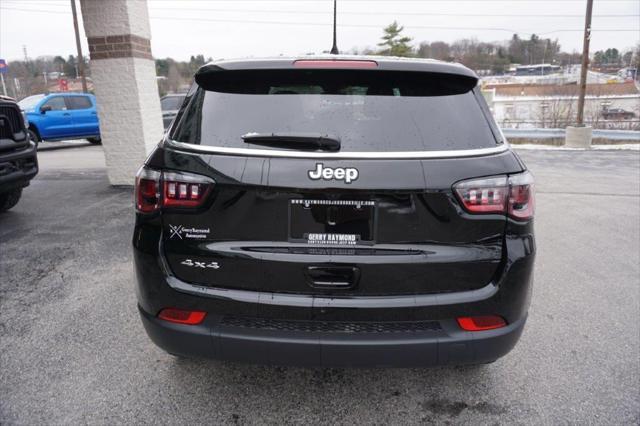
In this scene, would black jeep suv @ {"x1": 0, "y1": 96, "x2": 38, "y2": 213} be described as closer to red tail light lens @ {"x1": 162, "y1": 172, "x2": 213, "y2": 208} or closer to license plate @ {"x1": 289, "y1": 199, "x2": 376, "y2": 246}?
red tail light lens @ {"x1": 162, "y1": 172, "x2": 213, "y2": 208}

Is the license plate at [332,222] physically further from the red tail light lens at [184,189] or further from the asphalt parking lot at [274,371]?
the asphalt parking lot at [274,371]

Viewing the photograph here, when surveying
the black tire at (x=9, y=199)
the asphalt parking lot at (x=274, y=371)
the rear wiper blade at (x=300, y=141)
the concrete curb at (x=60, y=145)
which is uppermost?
the rear wiper blade at (x=300, y=141)

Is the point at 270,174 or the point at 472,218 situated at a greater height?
the point at 270,174

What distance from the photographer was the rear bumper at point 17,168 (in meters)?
5.18

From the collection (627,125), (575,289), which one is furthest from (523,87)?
(575,289)

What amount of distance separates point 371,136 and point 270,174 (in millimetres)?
472

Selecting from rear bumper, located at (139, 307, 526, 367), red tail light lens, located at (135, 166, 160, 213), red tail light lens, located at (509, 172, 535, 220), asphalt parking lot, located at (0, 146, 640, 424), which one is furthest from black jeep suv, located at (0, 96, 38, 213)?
red tail light lens, located at (509, 172, 535, 220)

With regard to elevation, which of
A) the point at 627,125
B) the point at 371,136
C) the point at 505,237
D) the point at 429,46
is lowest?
the point at 627,125

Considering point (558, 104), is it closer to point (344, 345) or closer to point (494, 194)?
point (494, 194)

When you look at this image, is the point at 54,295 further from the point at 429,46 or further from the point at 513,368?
the point at 429,46

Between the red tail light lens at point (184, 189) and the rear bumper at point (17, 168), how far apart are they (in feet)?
14.1

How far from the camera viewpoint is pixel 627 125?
3119 centimetres

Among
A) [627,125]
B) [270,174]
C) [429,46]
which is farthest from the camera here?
[429,46]

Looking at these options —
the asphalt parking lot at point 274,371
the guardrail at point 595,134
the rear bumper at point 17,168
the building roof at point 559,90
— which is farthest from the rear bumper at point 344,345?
the building roof at point 559,90
